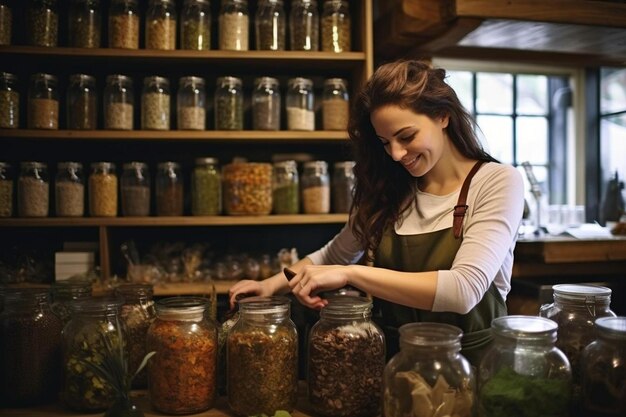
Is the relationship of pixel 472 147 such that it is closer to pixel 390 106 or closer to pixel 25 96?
pixel 390 106

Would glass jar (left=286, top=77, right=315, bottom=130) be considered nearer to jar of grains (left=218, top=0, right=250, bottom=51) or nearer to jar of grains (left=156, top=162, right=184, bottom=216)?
jar of grains (left=218, top=0, right=250, bottom=51)

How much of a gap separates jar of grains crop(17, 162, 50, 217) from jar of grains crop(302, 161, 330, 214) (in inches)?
41.6

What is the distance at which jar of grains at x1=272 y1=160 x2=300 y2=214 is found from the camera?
2284 mm

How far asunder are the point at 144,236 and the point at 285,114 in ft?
2.83

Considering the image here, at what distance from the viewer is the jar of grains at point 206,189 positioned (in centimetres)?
226

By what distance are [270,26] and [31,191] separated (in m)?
1.17

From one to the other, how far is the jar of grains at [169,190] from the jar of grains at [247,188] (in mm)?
213

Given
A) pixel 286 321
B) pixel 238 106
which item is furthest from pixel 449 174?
pixel 238 106

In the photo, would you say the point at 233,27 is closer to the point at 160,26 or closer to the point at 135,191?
the point at 160,26

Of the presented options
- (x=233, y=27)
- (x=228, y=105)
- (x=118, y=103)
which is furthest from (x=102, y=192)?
(x=233, y=27)

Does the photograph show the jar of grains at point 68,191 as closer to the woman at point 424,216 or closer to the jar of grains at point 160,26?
the jar of grains at point 160,26

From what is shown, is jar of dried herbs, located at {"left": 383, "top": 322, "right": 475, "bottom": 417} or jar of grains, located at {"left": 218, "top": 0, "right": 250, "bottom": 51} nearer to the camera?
jar of dried herbs, located at {"left": 383, "top": 322, "right": 475, "bottom": 417}

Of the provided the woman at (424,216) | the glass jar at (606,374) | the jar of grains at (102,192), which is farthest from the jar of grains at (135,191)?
the glass jar at (606,374)

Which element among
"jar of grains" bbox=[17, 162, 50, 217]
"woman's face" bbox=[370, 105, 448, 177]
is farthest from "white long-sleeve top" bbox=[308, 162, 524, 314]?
"jar of grains" bbox=[17, 162, 50, 217]
